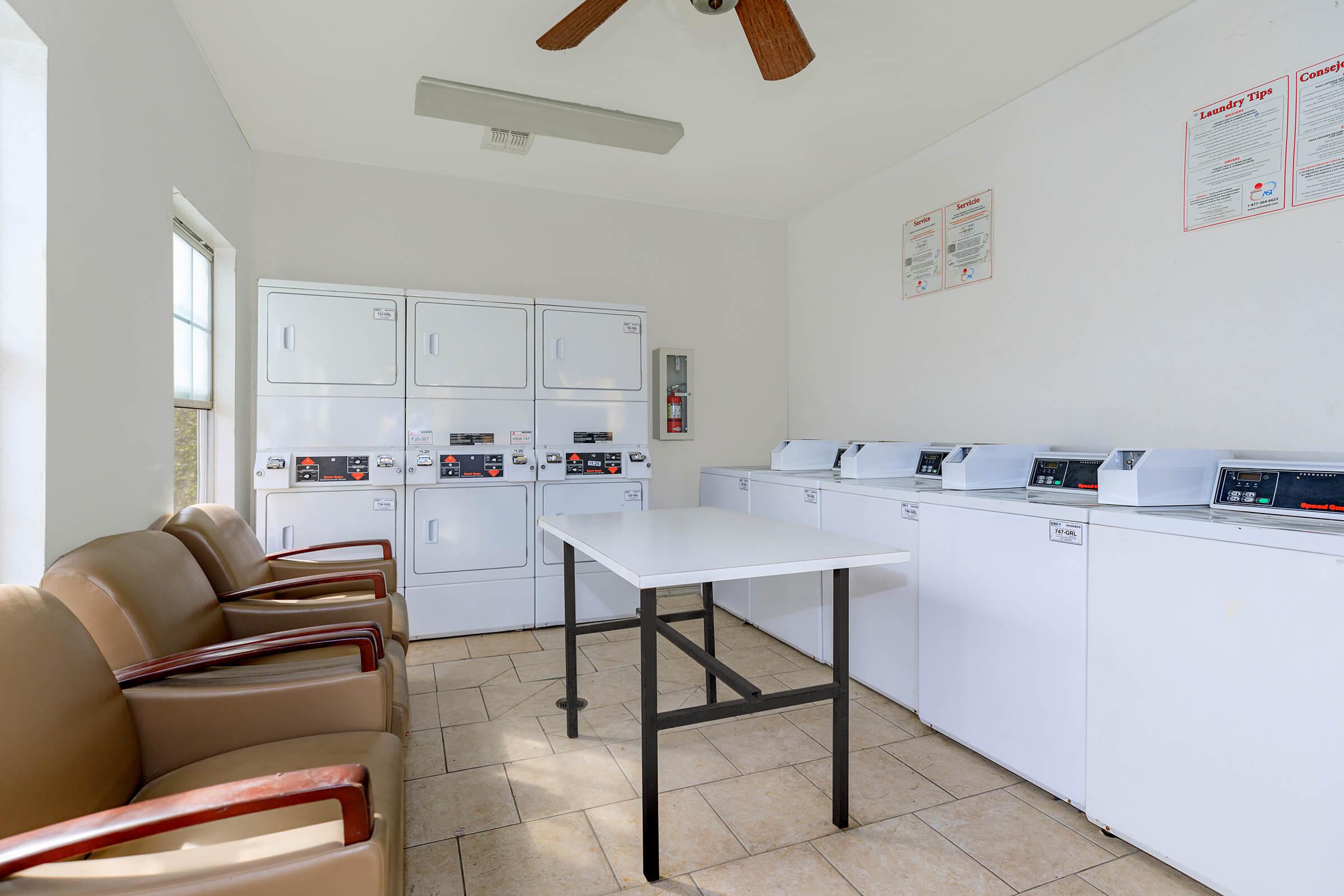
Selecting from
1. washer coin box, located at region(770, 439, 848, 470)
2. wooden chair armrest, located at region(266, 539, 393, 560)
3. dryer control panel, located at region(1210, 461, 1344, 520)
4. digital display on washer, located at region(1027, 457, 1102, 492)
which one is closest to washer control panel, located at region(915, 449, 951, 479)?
digital display on washer, located at region(1027, 457, 1102, 492)

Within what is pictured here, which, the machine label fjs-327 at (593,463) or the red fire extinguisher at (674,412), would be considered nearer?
the machine label fjs-327 at (593,463)

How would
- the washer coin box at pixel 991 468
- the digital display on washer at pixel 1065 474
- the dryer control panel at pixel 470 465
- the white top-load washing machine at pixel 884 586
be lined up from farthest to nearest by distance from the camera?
1. the dryer control panel at pixel 470 465
2. the white top-load washing machine at pixel 884 586
3. the washer coin box at pixel 991 468
4. the digital display on washer at pixel 1065 474

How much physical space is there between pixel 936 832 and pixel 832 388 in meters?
3.20

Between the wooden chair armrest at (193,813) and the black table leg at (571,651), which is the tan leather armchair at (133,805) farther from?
the black table leg at (571,651)

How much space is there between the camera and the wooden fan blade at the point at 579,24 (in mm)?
2174

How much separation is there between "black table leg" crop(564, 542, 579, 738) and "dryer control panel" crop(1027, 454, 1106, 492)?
1988 mm

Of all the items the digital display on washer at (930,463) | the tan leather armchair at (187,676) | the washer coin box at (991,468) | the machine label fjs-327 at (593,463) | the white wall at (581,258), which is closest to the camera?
the tan leather armchair at (187,676)

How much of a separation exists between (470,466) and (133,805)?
3.05 m

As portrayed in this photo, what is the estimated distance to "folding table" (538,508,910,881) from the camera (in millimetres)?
1880

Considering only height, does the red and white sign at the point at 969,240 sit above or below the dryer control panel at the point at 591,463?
above

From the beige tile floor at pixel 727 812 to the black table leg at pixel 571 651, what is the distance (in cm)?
7

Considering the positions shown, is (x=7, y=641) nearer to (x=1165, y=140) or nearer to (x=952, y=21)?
(x=952, y=21)

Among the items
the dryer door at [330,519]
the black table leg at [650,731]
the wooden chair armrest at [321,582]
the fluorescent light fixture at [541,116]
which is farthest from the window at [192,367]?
the black table leg at [650,731]

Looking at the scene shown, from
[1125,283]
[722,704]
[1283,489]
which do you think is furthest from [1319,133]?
[722,704]
